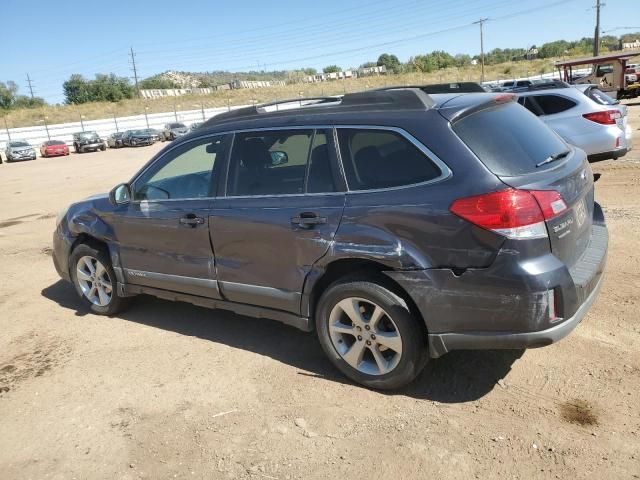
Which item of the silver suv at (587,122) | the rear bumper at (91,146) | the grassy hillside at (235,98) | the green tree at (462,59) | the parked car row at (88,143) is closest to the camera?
the silver suv at (587,122)

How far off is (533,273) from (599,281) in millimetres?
902

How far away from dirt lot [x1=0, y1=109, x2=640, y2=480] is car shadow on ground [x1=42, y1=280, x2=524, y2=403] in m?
0.01

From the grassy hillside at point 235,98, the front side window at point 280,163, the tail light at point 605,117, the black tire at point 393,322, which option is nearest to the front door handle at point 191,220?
the front side window at point 280,163

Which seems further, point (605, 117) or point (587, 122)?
point (587, 122)

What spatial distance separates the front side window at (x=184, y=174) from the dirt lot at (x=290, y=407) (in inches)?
48.4

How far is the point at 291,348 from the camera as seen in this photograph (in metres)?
4.35

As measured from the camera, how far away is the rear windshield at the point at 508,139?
124 inches

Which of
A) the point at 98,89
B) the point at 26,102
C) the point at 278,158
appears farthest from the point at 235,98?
the point at 278,158

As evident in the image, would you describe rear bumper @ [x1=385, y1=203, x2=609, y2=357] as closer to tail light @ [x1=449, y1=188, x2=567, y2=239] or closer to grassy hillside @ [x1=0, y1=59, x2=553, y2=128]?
tail light @ [x1=449, y1=188, x2=567, y2=239]

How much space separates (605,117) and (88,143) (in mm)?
37050

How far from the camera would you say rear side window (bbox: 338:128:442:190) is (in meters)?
3.24

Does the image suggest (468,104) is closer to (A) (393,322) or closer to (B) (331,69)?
(A) (393,322)

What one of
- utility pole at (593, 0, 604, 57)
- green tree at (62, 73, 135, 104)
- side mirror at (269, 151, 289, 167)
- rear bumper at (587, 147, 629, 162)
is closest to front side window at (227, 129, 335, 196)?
side mirror at (269, 151, 289, 167)

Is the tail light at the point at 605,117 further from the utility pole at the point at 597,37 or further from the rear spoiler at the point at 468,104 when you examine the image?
the utility pole at the point at 597,37
